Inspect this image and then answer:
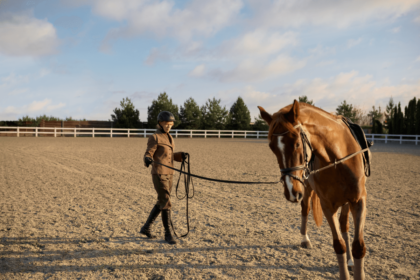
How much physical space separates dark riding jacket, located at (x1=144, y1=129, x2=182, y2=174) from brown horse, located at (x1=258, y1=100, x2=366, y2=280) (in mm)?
1647

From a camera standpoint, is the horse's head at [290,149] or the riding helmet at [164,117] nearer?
the horse's head at [290,149]

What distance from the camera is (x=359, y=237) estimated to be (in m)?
2.65

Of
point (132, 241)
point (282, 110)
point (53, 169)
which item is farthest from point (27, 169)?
point (282, 110)

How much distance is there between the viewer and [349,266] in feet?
10.6

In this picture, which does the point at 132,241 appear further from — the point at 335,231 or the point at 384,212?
the point at 384,212

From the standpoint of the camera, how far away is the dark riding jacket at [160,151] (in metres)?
3.67

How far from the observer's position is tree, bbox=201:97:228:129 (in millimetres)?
46875

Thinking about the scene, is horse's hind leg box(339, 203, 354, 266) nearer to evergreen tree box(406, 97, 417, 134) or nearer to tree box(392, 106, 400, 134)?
evergreen tree box(406, 97, 417, 134)

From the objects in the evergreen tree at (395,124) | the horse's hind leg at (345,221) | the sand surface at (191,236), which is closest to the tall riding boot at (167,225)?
the sand surface at (191,236)

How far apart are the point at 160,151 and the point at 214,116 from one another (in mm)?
43298

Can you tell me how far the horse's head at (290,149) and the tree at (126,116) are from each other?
41.9 meters

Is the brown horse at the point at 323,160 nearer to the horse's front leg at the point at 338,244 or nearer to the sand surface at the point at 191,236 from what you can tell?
the horse's front leg at the point at 338,244

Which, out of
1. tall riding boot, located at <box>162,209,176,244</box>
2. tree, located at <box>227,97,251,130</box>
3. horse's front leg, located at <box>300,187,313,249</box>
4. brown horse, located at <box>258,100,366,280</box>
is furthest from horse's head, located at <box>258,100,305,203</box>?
tree, located at <box>227,97,251,130</box>

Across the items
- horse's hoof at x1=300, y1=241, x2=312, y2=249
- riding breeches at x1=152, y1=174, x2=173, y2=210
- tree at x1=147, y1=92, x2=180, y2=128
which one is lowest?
horse's hoof at x1=300, y1=241, x2=312, y2=249
